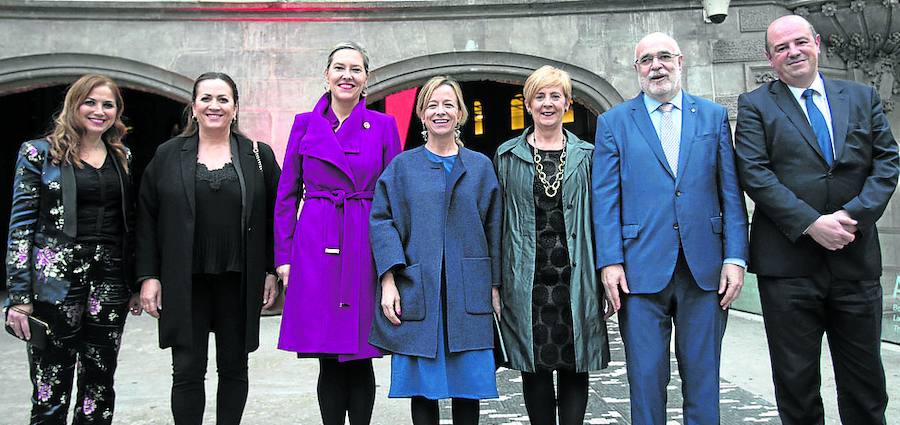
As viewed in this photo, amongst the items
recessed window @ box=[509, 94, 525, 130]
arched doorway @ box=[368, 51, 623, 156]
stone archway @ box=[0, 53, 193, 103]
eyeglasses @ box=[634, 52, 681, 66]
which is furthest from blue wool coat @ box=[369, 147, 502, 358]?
recessed window @ box=[509, 94, 525, 130]

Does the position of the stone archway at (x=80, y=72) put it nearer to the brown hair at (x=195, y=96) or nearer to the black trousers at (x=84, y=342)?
the brown hair at (x=195, y=96)

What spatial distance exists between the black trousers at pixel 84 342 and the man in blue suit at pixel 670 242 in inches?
83.6

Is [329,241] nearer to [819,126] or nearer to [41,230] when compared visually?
[41,230]

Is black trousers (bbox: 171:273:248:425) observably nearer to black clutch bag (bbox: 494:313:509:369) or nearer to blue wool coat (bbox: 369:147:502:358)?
blue wool coat (bbox: 369:147:502:358)

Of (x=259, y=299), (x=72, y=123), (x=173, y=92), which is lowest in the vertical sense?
(x=259, y=299)

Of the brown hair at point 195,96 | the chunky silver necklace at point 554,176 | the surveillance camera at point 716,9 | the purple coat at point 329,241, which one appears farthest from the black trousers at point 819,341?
the surveillance camera at point 716,9

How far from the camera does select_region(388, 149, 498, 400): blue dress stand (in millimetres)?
2715

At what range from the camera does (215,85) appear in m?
3.03

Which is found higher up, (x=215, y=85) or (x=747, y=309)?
(x=215, y=85)

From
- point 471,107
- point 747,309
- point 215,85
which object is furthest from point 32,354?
point 471,107

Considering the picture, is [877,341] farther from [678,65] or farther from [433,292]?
[433,292]

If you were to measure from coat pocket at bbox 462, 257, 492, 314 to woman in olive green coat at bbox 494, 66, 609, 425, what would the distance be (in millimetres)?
119

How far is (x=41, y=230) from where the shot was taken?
9.31 feet

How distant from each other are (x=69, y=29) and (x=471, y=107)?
938 centimetres
